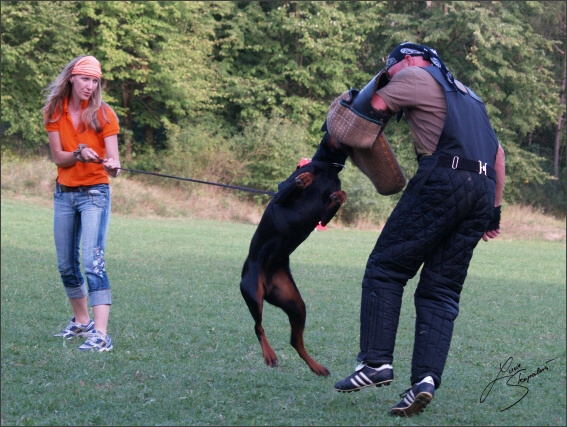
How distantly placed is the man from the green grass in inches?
13.8

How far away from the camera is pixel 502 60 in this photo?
3372 cm

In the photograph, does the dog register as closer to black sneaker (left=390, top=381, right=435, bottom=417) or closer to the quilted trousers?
the quilted trousers

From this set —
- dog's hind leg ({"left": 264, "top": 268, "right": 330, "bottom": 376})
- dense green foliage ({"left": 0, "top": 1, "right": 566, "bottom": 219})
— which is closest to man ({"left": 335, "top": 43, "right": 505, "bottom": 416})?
dog's hind leg ({"left": 264, "top": 268, "right": 330, "bottom": 376})

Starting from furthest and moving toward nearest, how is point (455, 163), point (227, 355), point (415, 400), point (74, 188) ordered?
1. point (74, 188)
2. point (227, 355)
3. point (455, 163)
4. point (415, 400)

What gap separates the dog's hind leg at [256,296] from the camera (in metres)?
4.55

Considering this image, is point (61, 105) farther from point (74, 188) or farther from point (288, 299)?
point (288, 299)

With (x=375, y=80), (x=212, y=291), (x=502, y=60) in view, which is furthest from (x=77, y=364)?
(x=502, y=60)

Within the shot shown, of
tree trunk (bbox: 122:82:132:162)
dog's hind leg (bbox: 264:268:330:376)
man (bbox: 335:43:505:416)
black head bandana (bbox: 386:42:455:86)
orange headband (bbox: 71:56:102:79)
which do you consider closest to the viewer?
man (bbox: 335:43:505:416)

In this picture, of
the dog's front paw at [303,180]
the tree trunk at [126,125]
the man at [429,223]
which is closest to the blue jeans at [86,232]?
the dog's front paw at [303,180]

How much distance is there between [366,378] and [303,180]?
1.19 meters

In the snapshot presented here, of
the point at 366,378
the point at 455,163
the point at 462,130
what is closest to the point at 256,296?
the point at 366,378

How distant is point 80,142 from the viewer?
5.80m

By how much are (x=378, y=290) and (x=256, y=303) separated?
837 mm

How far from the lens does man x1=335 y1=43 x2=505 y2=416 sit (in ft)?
12.9
